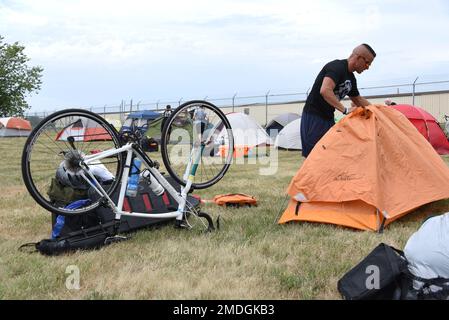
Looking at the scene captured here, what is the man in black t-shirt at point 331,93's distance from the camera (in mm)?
4797

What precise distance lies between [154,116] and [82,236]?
1.22 m

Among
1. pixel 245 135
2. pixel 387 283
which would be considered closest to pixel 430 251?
pixel 387 283

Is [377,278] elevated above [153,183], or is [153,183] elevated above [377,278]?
[153,183]

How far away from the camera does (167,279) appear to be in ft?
10.1

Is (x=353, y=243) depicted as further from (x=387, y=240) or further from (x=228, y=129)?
(x=228, y=129)

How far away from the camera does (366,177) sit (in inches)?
166

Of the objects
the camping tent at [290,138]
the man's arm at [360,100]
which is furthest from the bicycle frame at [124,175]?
the camping tent at [290,138]

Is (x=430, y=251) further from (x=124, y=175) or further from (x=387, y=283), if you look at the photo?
(x=124, y=175)

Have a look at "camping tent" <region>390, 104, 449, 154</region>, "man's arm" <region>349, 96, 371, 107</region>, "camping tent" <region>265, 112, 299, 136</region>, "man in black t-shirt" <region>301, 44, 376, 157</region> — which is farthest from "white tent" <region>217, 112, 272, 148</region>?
"man's arm" <region>349, 96, 371, 107</region>

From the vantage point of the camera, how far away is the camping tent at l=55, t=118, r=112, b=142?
381cm

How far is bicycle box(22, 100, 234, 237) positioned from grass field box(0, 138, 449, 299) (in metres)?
0.37

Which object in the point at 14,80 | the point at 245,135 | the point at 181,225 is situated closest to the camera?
the point at 181,225

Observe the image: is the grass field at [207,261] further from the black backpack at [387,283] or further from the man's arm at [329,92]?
the man's arm at [329,92]

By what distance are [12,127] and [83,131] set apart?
27935mm
